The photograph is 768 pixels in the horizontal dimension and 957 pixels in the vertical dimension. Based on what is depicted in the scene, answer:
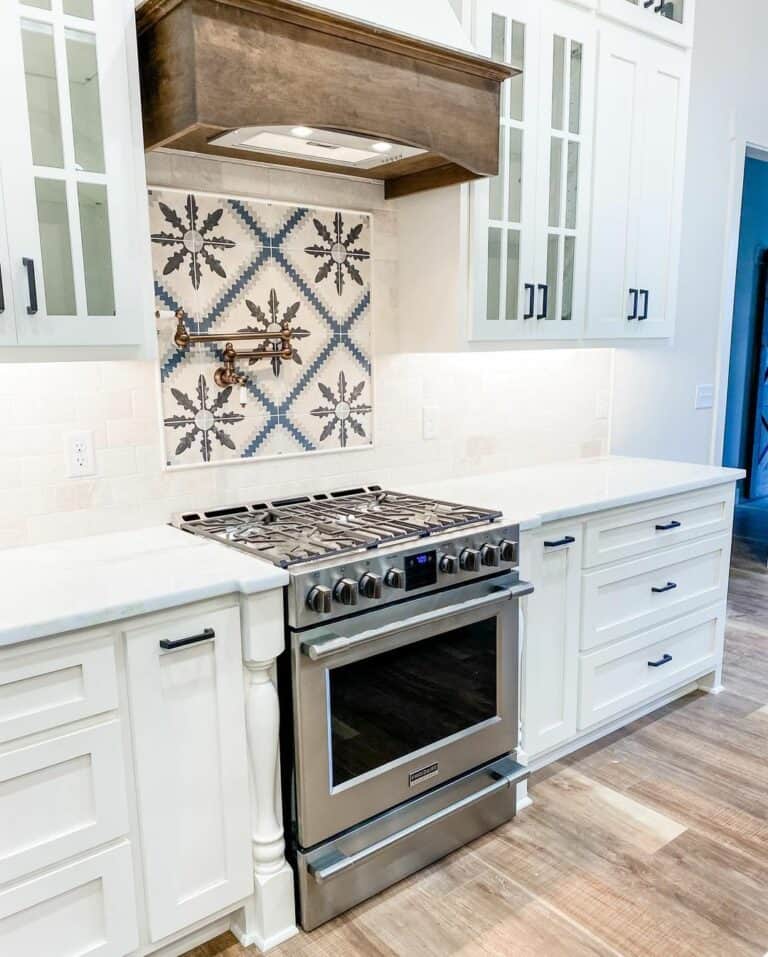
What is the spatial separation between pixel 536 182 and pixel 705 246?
5.56ft

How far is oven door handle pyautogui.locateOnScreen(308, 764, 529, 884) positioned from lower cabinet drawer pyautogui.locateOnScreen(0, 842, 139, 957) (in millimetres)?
461

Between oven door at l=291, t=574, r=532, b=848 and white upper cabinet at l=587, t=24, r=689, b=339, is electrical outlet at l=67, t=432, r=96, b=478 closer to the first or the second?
oven door at l=291, t=574, r=532, b=848

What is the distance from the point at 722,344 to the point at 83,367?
3.35m

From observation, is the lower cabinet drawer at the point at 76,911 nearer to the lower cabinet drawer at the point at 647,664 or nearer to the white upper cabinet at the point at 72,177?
the white upper cabinet at the point at 72,177

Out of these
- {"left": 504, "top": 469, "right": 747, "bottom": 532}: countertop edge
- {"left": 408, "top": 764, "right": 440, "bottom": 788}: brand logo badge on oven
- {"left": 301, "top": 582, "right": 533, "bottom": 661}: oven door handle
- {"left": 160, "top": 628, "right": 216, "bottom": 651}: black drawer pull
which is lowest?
{"left": 408, "top": 764, "right": 440, "bottom": 788}: brand logo badge on oven

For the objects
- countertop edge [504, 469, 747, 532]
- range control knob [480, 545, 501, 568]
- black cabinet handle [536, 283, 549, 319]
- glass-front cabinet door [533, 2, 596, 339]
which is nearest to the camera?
range control knob [480, 545, 501, 568]

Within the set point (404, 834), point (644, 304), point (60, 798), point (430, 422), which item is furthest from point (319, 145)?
point (404, 834)

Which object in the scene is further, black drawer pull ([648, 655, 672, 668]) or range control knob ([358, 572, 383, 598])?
black drawer pull ([648, 655, 672, 668])

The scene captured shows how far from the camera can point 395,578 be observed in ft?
6.53

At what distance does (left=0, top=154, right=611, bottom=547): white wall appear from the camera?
6.80ft

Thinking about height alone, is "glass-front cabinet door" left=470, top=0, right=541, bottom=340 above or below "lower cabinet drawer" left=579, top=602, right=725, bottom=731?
above

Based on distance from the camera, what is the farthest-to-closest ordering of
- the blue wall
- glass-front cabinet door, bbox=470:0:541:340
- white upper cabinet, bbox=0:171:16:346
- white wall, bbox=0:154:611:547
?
the blue wall, glass-front cabinet door, bbox=470:0:541:340, white wall, bbox=0:154:611:547, white upper cabinet, bbox=0:171:16:346

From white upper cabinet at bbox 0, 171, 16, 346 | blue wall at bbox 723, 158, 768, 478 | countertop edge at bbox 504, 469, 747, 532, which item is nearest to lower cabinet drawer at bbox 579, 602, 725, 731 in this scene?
countertop edge at bbox 504, 469, 747, 532

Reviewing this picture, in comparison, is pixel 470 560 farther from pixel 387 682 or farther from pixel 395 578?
pixel 387 682
